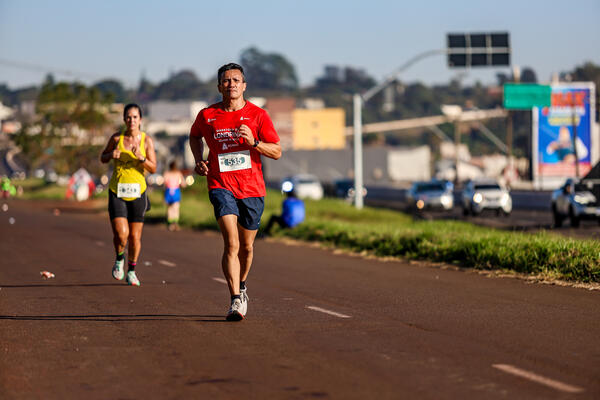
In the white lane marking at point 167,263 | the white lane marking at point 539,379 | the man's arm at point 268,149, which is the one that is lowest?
the white lane marking at point 167,263

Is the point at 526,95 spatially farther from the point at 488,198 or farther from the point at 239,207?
the point at 239,207

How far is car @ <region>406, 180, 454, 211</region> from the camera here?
153ft

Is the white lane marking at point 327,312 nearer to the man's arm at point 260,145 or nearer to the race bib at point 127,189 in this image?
the man's arm at point 260,145

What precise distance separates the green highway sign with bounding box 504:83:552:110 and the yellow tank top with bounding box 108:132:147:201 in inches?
1797

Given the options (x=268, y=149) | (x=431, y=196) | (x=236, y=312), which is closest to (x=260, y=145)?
(x=268, y=149)

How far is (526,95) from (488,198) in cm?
1742

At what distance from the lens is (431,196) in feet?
154

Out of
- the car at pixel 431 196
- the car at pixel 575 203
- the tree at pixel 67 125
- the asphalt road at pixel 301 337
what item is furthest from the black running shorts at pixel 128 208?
the tree at pixel 67 125

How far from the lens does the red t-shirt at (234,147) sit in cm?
994

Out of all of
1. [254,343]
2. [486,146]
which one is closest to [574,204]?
[254,343]

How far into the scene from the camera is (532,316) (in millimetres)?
10242

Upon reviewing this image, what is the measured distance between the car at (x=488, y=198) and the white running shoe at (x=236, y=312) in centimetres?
3272

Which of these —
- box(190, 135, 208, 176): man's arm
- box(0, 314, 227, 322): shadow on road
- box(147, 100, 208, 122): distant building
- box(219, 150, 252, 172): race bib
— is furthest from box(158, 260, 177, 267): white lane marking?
box(147, 100, 208, 122): distant building

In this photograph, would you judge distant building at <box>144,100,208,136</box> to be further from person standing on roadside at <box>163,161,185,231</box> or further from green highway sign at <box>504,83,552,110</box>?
person standing on roadside at <box>163,161,185,231</box>
